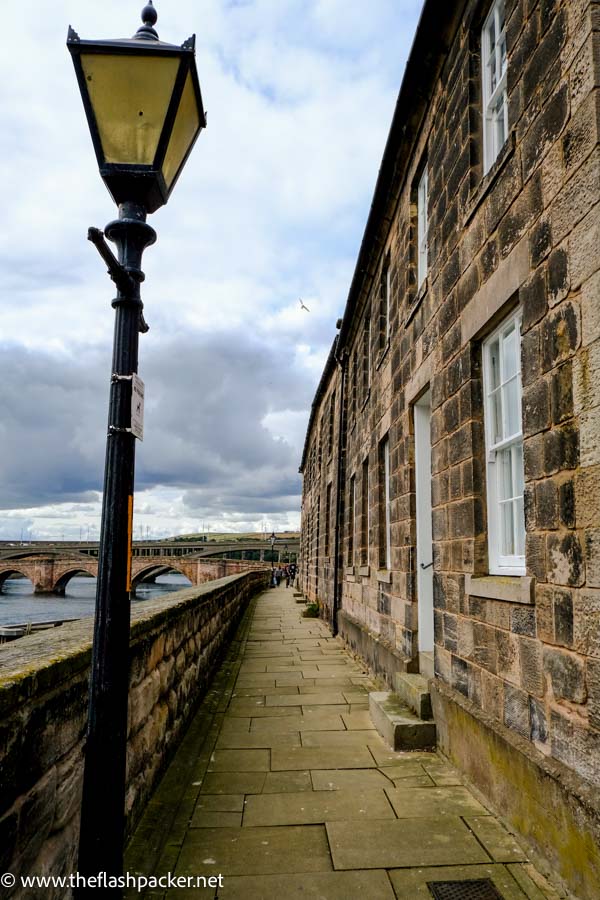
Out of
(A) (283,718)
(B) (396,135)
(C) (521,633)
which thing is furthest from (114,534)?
(B) (396,135)

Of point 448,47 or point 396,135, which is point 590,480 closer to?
point 448,47

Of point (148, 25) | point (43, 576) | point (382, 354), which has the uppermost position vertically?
point (382, 354)

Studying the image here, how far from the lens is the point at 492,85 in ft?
16.6

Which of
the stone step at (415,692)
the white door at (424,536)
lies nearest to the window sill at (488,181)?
the white door at (424,536)

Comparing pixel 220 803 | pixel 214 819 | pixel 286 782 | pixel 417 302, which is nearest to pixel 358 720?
pixel 286 782

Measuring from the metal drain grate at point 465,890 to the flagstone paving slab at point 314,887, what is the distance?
0.22m

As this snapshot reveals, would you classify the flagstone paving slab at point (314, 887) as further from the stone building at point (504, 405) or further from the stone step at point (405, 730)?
the stone step at point (405, 730)

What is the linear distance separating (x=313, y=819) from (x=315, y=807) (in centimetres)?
19

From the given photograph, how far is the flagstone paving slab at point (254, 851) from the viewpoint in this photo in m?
3.29

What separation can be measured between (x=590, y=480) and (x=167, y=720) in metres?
3.54

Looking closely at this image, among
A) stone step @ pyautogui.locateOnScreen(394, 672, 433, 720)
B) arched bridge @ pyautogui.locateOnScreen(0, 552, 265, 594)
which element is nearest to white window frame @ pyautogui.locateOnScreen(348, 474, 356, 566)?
stone step @ pyautogui.locateOnScreen(394, 672, 433, 720)

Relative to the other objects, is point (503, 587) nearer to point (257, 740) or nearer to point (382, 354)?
point (257, 740)

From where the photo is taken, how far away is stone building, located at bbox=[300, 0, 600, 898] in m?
3.08
